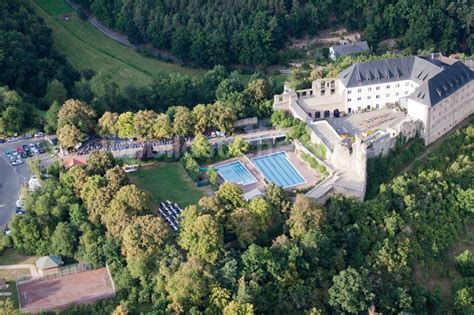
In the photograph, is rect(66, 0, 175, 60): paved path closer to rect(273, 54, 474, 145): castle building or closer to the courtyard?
rect(273, 54, 474, 145): castle building

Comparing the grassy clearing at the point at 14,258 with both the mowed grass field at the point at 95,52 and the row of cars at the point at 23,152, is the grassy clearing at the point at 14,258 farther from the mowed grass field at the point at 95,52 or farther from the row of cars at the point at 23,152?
the mowed grass field at the point at 95,52

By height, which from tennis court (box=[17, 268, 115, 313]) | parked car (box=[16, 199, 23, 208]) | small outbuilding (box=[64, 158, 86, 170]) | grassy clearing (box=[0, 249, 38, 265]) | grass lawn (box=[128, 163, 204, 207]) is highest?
small outbuilding (box=[64, 158, 86, 170])

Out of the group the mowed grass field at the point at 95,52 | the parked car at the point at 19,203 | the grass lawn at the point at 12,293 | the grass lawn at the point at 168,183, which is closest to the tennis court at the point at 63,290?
the grass lawn at the point at 12,293

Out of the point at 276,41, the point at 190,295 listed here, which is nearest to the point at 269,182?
the point at 190,295

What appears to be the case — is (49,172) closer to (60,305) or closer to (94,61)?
(60,305)

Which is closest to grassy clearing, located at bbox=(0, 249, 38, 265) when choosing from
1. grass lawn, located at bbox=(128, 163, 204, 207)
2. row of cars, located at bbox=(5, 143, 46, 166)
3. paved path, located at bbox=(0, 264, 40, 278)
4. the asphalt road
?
paved path, located at bbox=(0, 264, 40, 278)

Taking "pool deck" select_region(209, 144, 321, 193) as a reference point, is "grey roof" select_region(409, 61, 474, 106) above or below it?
above

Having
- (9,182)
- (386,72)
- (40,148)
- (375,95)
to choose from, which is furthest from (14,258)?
(386,72)
